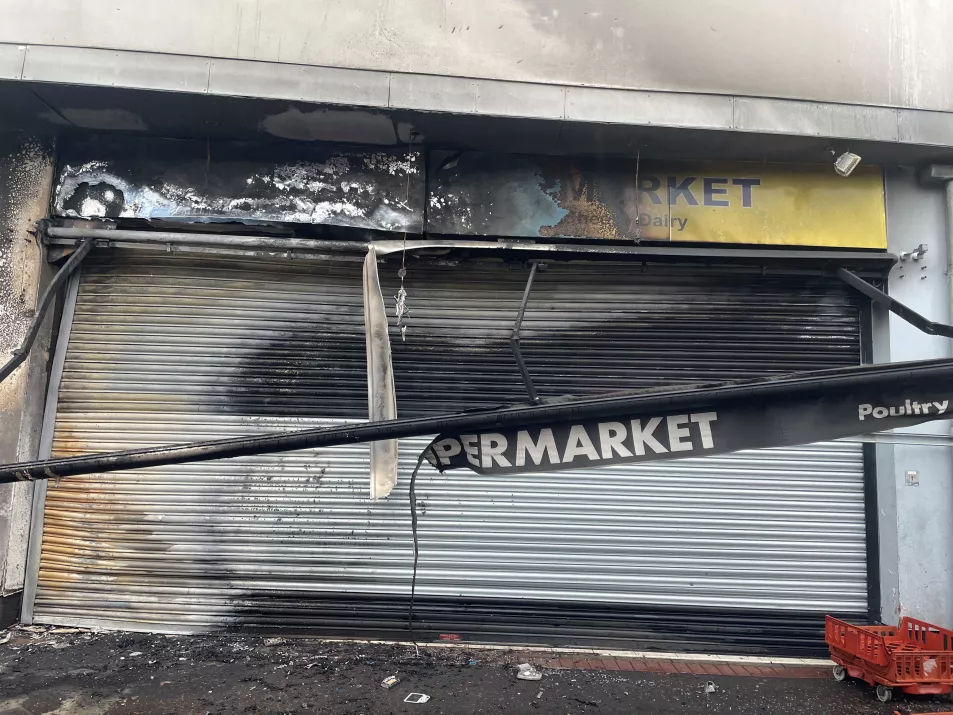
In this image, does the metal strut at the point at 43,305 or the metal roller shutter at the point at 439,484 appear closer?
the metal strut at the point at 43,305

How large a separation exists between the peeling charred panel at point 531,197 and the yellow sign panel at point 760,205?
0.15 m

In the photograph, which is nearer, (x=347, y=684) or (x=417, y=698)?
(x=417, y=698)

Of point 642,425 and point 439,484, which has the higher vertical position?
point 642,425

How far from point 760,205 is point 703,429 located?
3.64 m

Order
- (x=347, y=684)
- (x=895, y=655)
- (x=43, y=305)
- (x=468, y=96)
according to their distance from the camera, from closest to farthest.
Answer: (x=895, y=655), (x=347, y=684), (x=468, y=96), (x=43, y=305)

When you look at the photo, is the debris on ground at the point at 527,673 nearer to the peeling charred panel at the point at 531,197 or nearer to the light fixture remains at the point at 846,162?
the peeling charred panel at the point at 531,197

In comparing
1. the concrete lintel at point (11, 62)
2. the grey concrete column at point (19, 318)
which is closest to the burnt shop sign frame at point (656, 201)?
the concrete lintel at point (11, 62)

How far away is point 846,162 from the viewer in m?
5.05

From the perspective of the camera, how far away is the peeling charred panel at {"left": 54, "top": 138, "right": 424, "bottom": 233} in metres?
5.14

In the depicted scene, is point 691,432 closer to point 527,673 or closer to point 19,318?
point 527,673

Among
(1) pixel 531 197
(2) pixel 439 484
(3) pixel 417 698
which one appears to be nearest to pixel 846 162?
(1) pixel 531 197

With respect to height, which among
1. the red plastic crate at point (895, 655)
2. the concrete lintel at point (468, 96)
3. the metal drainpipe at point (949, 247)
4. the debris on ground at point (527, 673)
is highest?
the concrete lintel at point (468, 96)

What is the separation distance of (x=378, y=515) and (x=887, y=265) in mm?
5447

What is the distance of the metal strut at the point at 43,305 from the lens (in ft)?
16.0
